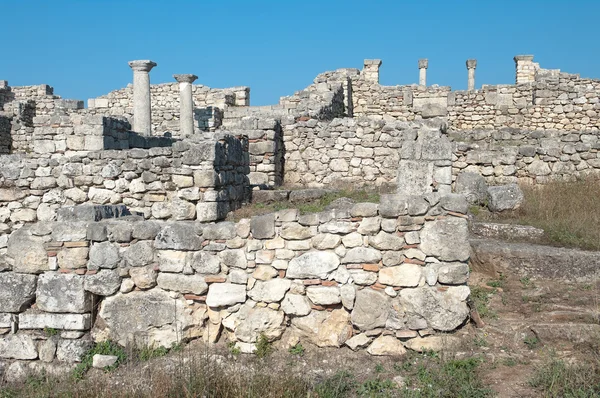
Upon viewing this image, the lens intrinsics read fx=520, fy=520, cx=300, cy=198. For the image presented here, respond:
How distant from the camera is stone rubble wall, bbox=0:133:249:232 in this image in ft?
27.2

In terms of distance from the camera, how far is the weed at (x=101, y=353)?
5.18m

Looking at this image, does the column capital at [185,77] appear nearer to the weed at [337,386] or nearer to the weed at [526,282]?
the weed at [526,282]

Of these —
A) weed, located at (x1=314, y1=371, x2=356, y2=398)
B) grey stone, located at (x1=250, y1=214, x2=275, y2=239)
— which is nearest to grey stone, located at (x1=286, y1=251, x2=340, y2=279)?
grey stone, located at (x1=250, y1=214, x2=275, y2=239)

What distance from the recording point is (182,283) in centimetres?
542

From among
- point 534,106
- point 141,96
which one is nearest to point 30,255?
point 141,96

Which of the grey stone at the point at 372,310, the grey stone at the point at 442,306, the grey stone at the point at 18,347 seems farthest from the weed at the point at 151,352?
the grey stone at the point at 442,306

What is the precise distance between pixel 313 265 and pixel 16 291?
3202 millimetres

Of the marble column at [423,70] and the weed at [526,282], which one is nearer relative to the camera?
the weed at [526,282]

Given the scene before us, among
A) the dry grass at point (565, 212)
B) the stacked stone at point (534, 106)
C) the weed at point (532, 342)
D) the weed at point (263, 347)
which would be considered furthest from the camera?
the stacked stone at point (534, 106)

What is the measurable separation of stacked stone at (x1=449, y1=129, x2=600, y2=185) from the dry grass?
52 cm

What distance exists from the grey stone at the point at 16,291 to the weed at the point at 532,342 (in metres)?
5.09

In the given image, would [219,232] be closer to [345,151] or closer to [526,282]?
[526,282]

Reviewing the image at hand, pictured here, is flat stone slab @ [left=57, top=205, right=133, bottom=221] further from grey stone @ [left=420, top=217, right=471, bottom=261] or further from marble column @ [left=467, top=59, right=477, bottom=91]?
marble column @ [left=467, top=59, right=477, bottom=91]

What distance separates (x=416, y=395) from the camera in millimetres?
4273
